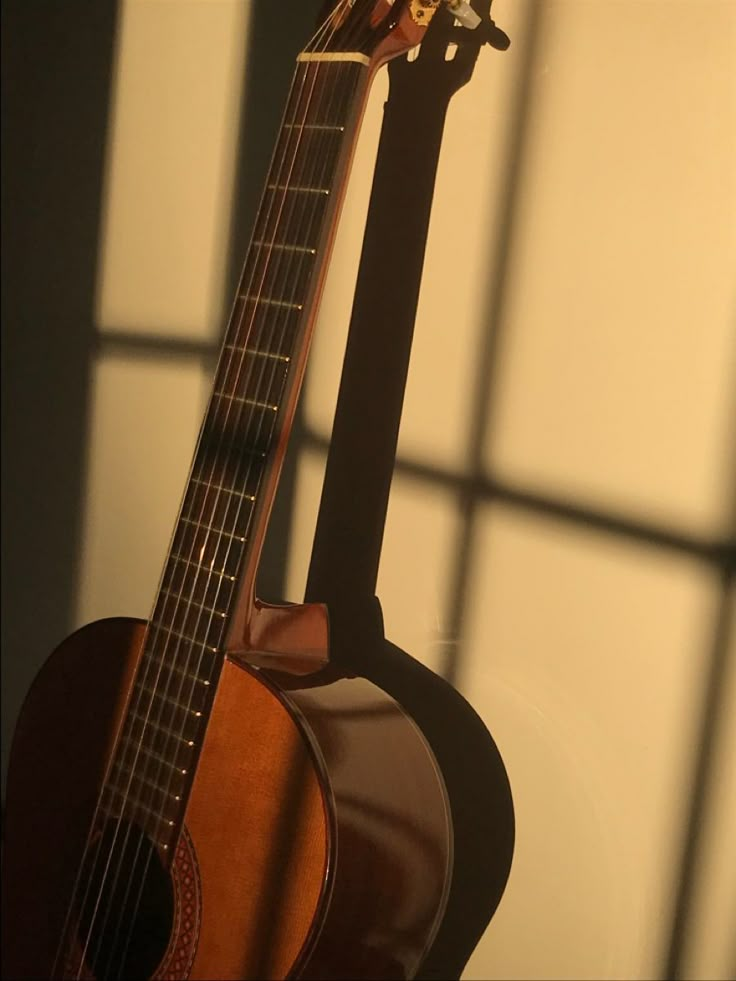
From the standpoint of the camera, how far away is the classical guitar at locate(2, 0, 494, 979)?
85cm

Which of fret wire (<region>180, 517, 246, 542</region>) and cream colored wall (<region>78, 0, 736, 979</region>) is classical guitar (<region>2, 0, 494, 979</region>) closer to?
fret wire (<region>180, 517, 246, 542</region>)

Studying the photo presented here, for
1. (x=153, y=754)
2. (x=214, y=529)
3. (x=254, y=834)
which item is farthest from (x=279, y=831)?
(x=214, y=529)

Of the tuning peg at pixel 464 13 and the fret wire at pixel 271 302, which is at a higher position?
the tuning peg at pixel 464 13

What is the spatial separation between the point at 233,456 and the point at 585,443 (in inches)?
12.6

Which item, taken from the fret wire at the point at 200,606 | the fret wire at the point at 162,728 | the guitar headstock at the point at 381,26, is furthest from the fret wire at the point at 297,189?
→ the fret wire at the point at 162,728

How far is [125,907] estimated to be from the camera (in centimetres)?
93

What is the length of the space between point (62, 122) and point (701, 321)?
88cm

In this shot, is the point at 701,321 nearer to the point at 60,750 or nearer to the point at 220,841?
the point at 220,841

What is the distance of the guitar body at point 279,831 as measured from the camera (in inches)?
33.0

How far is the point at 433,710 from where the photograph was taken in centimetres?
106

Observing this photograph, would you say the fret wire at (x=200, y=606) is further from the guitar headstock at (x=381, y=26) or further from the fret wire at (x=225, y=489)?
the guitar headstock at (x=381, y=26)

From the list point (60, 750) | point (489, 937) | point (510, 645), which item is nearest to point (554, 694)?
point (510, 645)

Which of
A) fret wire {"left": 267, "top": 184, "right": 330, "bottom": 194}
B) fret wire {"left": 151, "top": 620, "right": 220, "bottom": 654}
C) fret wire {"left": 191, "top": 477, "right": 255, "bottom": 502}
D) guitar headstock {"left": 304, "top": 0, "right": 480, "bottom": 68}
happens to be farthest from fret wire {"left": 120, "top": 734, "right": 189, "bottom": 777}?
guitar headstock {"left": 304, "top": 0, "right": 480, "bottom": 68}

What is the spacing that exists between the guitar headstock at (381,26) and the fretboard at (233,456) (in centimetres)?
2
